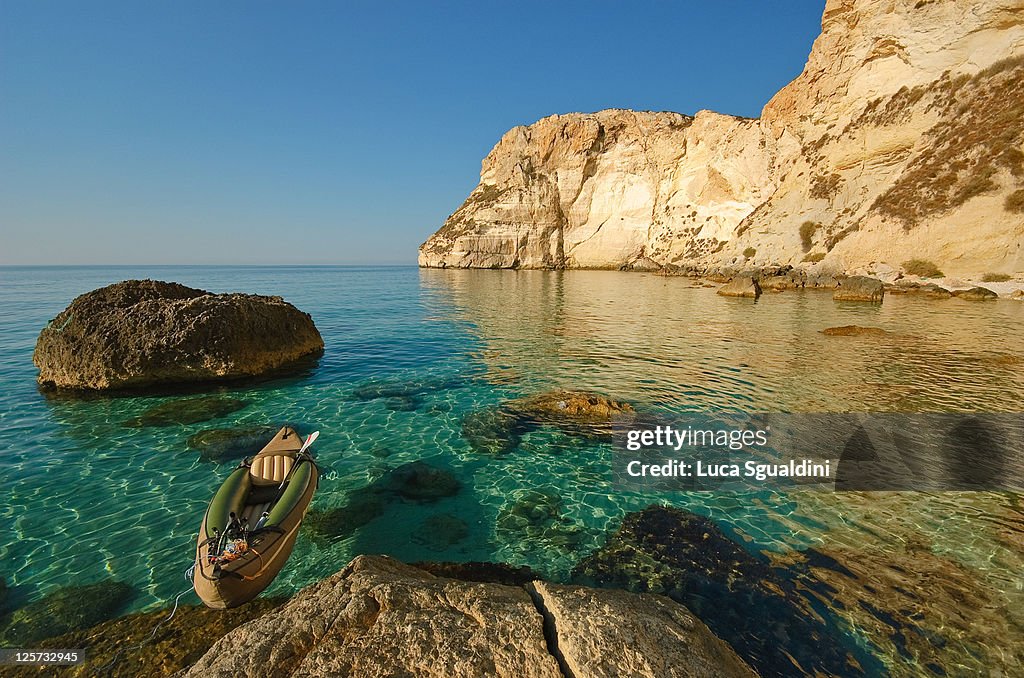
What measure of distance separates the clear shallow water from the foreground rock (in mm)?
2472

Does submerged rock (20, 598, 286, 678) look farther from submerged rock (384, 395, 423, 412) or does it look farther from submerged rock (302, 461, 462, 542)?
submerged rock (384, 395, 423, 412)

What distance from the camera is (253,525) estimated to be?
596 cm

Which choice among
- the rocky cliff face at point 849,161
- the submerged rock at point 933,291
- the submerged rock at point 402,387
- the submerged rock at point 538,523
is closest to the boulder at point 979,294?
the submerged rock at point 933,291

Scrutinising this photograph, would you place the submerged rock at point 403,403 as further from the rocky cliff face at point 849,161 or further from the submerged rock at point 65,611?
the rocky cliff face at point 849,161

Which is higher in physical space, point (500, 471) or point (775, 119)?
point (775, 119)

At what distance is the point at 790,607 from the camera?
508 centimetres

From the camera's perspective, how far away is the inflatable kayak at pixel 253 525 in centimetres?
473

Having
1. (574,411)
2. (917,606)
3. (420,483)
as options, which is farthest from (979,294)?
(420,483)

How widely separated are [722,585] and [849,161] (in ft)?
202

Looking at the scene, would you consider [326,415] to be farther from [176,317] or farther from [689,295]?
[689,295]

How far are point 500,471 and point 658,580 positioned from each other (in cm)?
385

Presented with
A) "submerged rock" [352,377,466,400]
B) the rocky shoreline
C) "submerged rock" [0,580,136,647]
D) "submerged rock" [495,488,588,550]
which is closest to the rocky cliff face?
the rocky shoreline

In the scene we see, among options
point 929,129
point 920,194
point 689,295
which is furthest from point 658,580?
point 929,129

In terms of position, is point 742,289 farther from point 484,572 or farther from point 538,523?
point 484,572
